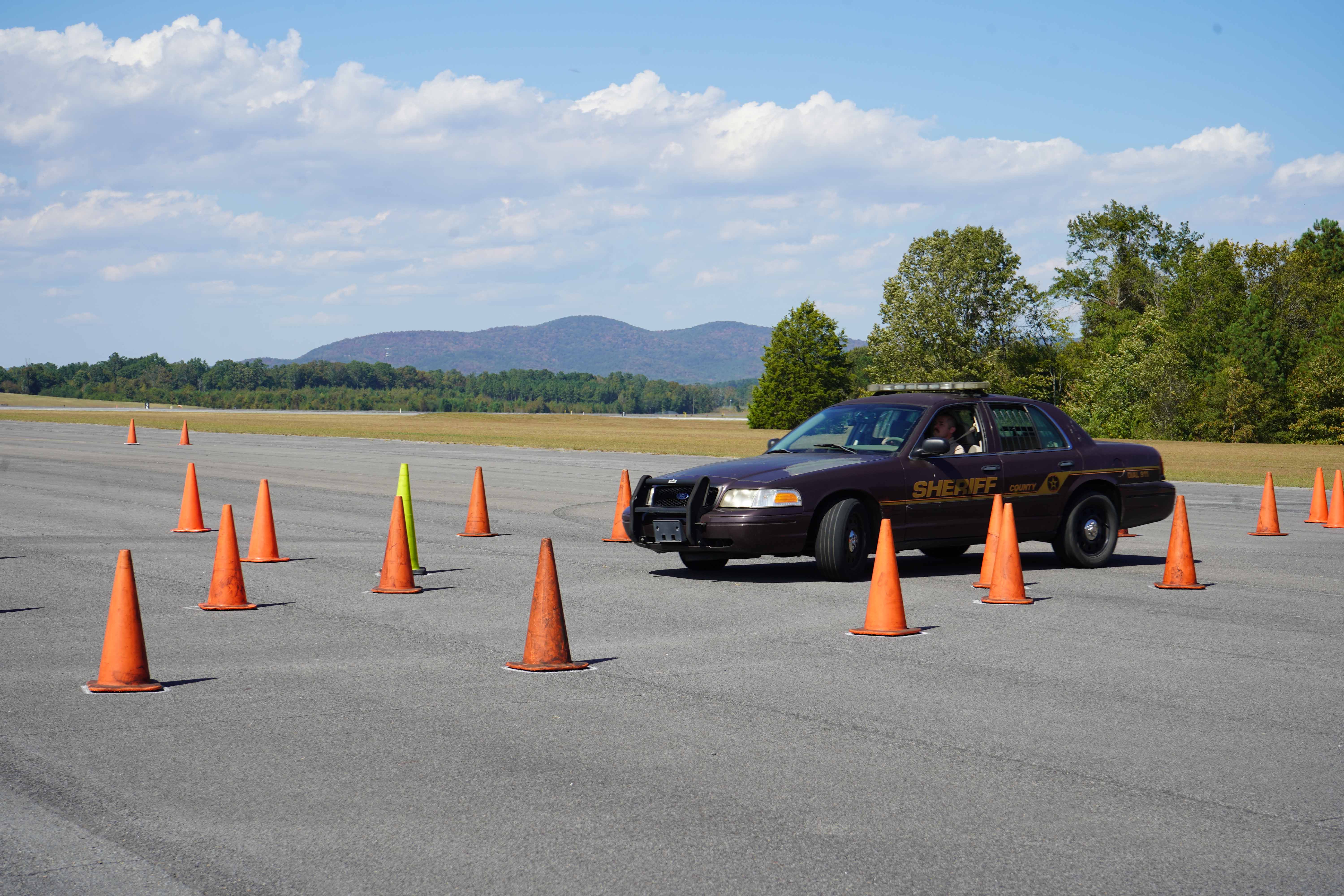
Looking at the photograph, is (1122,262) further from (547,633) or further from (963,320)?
(547,633)

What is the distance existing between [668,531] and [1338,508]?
11.5 m

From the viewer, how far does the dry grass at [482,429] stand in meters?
48.7

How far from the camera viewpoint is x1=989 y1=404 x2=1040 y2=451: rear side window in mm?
12492

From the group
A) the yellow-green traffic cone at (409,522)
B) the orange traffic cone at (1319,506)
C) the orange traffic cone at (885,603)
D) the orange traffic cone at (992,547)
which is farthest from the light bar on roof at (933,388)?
the orange traffic cone at (1319,506)

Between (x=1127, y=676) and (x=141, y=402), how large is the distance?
17118cm

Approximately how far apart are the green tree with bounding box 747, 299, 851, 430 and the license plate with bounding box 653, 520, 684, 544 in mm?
87395

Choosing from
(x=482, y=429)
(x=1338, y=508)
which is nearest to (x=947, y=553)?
(x=1338, y=508)

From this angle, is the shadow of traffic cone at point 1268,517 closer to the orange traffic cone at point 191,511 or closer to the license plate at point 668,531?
the license plate at point 668,531

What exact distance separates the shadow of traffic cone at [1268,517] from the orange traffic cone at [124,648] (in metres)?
13.8

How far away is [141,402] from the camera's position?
536 feet

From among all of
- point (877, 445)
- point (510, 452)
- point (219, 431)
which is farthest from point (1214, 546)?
point (219, 431)

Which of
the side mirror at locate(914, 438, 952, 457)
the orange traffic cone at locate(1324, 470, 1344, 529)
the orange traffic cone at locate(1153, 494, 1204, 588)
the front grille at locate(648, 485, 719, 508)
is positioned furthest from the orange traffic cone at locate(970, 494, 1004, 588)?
the orange traffic cone at locate(1324, 470, 1344, 529)

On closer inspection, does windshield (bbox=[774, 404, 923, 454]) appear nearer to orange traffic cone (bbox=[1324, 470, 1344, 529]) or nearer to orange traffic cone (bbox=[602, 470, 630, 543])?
orange traffic cone (bbox=[602, 470, 630, 543])

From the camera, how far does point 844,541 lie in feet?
36.8
